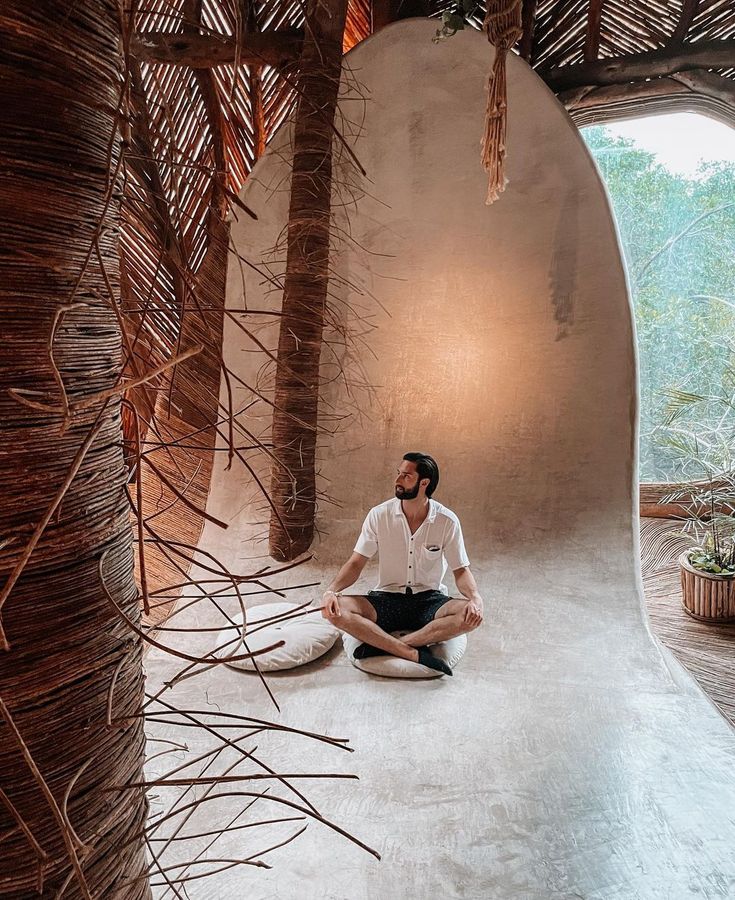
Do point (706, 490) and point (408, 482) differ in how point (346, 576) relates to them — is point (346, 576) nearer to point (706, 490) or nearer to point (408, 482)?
point (408, 482)

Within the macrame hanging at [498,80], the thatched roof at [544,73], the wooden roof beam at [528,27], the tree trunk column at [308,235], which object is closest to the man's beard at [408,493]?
the tree trunk column at [308,235]

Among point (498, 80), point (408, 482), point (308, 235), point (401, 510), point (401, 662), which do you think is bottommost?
point (401, 662)

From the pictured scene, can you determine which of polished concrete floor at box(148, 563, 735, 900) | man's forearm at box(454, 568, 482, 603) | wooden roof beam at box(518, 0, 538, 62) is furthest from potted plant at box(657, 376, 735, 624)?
wooden roof beam at box(518, 0, 538, 62)

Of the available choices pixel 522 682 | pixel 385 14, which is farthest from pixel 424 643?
pixel 385 14

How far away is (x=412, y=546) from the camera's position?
260cm

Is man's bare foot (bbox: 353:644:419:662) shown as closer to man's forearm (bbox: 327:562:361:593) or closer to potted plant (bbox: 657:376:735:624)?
man's forearm (bbox: 327:562:361:593)

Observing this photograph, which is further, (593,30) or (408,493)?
(593,30)

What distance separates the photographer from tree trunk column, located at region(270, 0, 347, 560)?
3162 mm

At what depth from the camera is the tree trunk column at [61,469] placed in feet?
1.77

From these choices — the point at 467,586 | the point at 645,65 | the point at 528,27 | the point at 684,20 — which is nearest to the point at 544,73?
the point at 528,27

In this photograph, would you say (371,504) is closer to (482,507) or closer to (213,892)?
(482,507)

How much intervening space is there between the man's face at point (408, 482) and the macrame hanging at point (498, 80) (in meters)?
0.93

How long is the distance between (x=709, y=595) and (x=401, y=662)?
68.0 inches

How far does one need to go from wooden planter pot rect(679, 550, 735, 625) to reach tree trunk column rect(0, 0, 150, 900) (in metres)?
3.26
